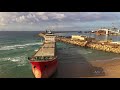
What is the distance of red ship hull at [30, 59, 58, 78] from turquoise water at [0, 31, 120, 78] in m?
0.12

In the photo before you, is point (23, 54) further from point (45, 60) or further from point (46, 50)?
point (46, 50)

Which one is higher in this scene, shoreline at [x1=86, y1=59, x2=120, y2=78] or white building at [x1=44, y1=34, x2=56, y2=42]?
white building at [x1=44, y1=34, x2=56, y2=42]

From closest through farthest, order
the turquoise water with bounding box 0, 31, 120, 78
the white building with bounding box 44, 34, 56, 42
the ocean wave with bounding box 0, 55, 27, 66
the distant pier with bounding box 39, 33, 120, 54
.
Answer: the turquoise water with bounding box 0, 31, 120, 78 < the ocean wave with bounding box 0, 55, 27, 66 < the white building with bounding box 44, 34, 56, 42 < the distant pier with bounding box 39, 33, 120, 54

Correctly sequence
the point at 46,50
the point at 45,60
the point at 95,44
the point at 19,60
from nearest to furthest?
1. the point at 19,60
2. the point at 45,60
3. the point at 46,50
4. the point at 95,44

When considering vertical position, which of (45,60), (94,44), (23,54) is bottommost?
(45,60)

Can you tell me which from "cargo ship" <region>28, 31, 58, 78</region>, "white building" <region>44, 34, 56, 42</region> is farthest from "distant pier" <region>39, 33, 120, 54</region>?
"cargo ship" <region>28, 31, 58, 78</region>

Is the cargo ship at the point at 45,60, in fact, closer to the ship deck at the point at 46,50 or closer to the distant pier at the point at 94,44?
the ship deck at the point at 46,50

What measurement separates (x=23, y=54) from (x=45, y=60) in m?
0.57

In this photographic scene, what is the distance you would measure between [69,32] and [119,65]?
58.1 inches

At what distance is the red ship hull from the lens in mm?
7254

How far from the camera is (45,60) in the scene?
7559mm

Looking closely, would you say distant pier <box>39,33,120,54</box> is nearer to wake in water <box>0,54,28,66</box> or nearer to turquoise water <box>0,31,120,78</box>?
turquoise water <box>0,31,120,78</box>

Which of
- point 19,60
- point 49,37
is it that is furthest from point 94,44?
point 19,60
